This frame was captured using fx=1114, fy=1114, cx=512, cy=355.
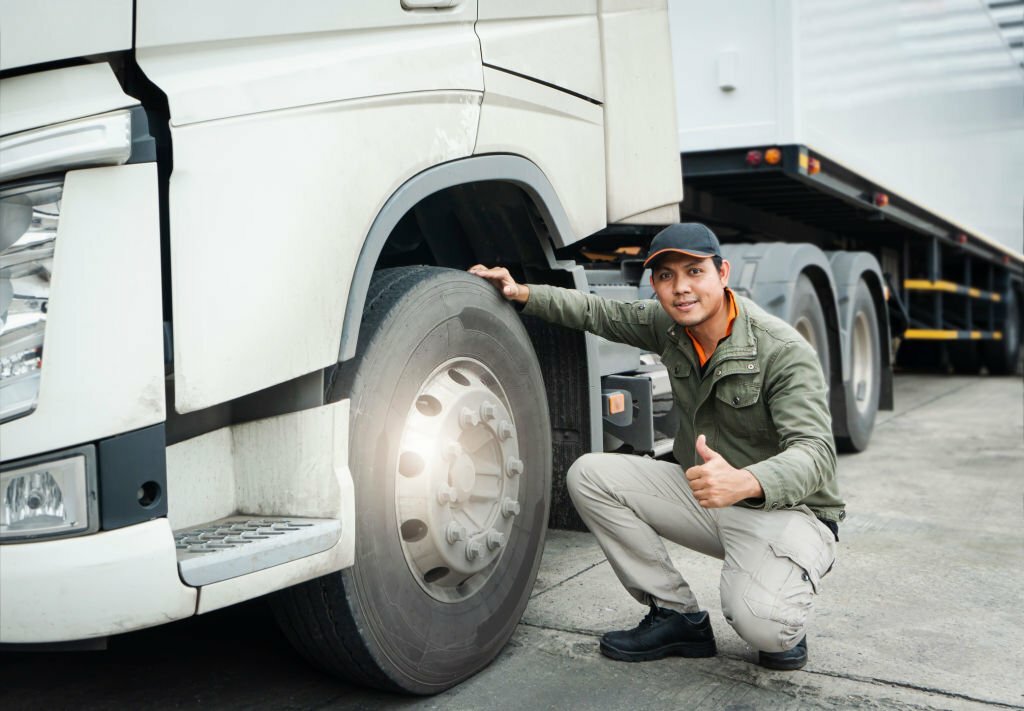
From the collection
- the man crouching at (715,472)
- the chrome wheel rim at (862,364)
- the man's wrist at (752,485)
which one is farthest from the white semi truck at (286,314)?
the chrome wheel rim at (862,364)

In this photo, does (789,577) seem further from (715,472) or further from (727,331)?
(727,331)

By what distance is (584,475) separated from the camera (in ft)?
10.6

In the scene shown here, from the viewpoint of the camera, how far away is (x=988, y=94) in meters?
8.82

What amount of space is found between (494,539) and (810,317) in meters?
3.73

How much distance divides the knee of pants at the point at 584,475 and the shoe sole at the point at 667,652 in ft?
1.42

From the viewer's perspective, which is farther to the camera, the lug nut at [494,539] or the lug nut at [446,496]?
the lug nut at [494,539]

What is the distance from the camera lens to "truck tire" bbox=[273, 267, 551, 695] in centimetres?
248

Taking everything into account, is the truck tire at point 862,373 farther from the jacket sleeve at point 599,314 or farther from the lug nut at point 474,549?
the lug nut at point 474,549

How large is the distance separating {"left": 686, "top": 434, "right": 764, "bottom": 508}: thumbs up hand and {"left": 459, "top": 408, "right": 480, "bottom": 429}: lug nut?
0.54m

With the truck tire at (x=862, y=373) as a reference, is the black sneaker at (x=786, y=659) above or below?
below

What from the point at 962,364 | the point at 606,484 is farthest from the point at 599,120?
the point at 962,364

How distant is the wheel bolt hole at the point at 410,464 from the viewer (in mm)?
2639

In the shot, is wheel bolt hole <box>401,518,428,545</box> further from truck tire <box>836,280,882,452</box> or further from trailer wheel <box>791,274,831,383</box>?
truck tire <box>836,280,882,452</box>

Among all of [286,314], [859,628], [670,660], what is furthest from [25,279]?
[859,628]
